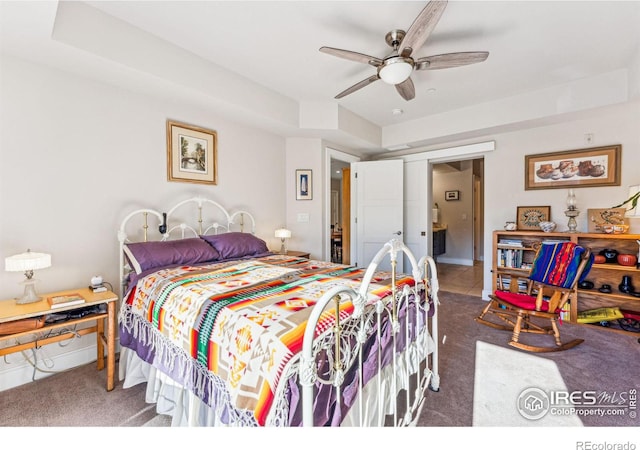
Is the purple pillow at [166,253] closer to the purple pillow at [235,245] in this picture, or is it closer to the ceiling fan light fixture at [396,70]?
the purple pillow at [235,245]

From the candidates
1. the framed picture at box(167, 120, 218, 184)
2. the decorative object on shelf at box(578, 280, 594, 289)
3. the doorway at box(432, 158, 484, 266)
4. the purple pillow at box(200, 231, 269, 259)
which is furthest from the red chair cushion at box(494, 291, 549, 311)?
the doorway at box(432, 158, 484, 266)

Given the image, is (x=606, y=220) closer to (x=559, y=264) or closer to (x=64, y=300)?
(x=559, y=264)

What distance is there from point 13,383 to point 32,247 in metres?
0.96

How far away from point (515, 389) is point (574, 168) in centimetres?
290

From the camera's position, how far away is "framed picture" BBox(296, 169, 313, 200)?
3963mm

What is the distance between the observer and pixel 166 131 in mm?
2750

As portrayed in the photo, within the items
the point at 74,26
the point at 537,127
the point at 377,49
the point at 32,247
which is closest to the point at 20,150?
the point at 32,247

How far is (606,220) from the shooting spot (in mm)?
3082

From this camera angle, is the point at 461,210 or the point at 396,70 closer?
the point at 396,70

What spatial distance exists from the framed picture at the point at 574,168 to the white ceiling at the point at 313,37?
0.88m

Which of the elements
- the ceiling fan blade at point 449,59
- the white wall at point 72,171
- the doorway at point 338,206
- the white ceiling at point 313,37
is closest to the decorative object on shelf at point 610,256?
the white ceiling at point 313,37

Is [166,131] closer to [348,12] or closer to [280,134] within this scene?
[280,134]

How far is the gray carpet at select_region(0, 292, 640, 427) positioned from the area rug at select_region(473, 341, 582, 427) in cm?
4

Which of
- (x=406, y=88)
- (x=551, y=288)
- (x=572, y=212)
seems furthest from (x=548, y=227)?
(x=406, y=88)
